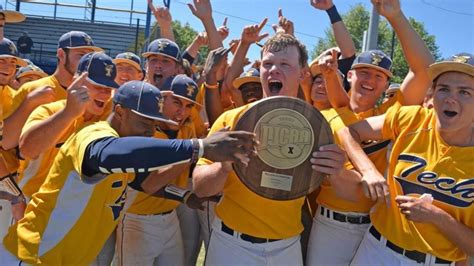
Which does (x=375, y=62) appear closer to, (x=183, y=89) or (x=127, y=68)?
(x=183, y=89)

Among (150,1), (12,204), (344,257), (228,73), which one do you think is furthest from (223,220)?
(150,1)

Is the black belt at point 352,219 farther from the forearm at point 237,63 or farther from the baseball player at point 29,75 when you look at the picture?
the baseball player at point 29,75

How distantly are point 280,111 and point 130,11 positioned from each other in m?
24.0

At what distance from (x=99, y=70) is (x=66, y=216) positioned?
1.20m

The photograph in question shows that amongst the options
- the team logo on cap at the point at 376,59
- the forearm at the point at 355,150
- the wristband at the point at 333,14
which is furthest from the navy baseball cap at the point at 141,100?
the wristband at the point at 333,14

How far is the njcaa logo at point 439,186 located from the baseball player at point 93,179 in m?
1.06

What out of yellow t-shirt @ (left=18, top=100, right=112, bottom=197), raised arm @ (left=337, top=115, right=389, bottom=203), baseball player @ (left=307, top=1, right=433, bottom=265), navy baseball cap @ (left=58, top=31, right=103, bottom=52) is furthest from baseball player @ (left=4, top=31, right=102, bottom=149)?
raised arm @ (left=337, top=115, right=389, bottom=203)

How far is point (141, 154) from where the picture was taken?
90.0 inches

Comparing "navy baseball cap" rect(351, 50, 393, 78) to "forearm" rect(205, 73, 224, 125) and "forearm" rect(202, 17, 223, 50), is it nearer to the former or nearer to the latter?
"forearm" rect(205, 73, 224, 125)

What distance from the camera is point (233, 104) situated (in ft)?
15.9

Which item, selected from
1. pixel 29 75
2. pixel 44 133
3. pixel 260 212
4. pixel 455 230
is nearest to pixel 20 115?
pixel 44 133

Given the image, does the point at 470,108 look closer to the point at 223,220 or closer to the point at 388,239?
the point at 388,239

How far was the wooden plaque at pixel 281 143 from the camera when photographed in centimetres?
264

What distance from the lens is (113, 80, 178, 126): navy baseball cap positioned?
9.10 feet
